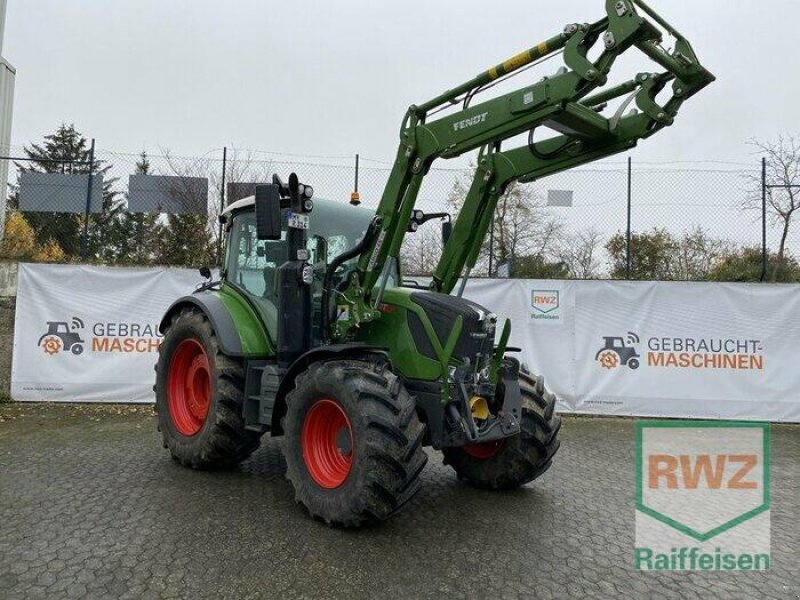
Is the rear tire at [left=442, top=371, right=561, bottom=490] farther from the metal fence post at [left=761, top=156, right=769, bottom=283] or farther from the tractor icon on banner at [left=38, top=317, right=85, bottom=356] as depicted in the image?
the metal fence post at [left=761, top=156, right=769, bottom=283]

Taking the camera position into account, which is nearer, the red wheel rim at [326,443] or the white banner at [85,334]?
the red wheel rim at [326,443]

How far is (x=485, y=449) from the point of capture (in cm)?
482

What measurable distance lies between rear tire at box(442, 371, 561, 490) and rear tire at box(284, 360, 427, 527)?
1.16m

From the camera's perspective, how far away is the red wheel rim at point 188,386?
550 centimetres

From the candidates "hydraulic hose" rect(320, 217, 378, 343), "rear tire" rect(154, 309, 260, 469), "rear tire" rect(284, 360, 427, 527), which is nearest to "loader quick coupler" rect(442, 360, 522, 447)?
"rear tire" rect(284, 360, 427, 527)

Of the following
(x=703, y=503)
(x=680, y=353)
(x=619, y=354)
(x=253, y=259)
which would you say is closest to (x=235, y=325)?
(x=253, y=259)

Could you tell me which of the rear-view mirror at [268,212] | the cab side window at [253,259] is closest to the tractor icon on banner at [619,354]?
the cab side window at [253,259]

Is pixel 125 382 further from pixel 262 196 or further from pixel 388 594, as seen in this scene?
pixel 388 594

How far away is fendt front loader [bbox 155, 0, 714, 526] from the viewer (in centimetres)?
362

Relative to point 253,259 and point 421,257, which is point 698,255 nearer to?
point 421,257

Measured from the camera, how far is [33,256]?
903cm

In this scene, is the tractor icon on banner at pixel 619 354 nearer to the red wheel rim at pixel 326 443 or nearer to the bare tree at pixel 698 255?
the bare tree at pixel 698 255

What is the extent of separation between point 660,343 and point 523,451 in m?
4.57

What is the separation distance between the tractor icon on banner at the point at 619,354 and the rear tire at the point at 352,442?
5.29m
